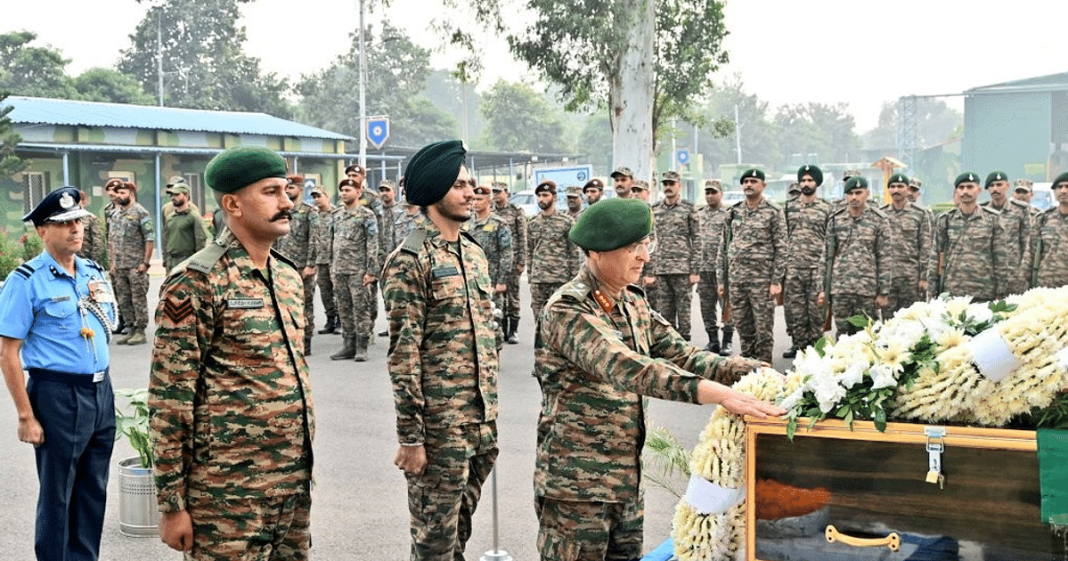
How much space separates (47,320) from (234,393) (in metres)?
1.95

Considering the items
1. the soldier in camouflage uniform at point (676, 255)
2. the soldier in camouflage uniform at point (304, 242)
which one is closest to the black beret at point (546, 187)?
the soldier in camouflage uniform at point (676, 255)

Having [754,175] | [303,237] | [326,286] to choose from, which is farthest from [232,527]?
[326,286]

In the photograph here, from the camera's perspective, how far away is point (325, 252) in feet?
43.4

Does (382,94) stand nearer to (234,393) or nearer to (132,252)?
(132,252)

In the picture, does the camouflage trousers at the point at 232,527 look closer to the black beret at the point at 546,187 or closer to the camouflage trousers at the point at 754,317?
the camouflage trousers at the point at 754,317

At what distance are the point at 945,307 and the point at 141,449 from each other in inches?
171

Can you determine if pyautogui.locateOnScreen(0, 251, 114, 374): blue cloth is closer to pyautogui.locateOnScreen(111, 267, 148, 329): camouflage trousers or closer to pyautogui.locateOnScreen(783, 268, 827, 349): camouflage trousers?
pyautogui.locateOnScreen(783, 268, 827, 349): camouflage trousers

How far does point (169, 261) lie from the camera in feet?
41.1

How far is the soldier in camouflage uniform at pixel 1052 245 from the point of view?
11.0m

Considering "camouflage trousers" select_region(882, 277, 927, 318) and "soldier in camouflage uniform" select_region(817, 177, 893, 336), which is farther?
"camouflage trousers" select_region(882, 277, 927, 318)

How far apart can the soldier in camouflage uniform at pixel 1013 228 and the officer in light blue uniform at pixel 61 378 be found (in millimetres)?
9488

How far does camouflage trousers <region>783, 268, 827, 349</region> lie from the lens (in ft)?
36.8

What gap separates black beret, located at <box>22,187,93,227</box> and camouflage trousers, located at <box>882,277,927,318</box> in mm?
8966

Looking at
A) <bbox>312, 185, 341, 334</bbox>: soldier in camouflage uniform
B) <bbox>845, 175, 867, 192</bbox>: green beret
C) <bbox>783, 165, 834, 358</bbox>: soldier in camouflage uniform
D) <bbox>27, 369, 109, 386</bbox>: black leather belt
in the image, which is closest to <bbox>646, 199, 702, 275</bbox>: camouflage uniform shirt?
<bbox>783, 165, 834, 358</bbox>: soldier in camouflage uniform
